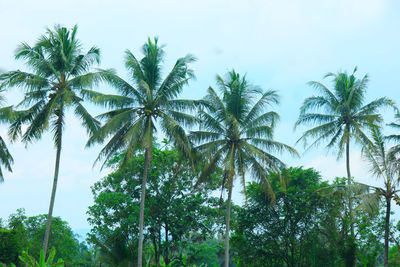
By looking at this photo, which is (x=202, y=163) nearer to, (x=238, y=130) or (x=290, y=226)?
(x=238, y=130)

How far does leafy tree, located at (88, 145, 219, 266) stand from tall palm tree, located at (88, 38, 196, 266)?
5771 mm

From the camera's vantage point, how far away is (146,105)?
21.9m

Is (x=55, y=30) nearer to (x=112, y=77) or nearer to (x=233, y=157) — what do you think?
(x=112, y=77)

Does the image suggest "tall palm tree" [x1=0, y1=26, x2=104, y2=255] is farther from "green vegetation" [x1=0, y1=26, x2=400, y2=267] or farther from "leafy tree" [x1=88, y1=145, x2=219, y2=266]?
"leafy tree" [x1=88, y1=145, x2=219, y2=266]

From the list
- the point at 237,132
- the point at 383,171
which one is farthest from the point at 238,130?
the point at 383,171

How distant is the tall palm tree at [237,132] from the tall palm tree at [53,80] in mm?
6263

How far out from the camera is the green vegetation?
2094 centimetres

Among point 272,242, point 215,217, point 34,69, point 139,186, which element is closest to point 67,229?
point 139,186

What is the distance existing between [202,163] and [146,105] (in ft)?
14.3

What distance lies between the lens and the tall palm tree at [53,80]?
812 inches

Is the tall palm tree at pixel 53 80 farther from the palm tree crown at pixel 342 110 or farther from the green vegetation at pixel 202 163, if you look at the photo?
the palm tree crown at pixel 342 110

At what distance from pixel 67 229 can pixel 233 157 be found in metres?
25.1

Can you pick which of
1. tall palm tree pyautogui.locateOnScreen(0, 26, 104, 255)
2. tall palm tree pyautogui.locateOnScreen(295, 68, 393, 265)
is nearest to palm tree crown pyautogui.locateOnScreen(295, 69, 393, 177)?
tall palm tree pyautogui.locateOnScreen(295, 68, 393, 265)

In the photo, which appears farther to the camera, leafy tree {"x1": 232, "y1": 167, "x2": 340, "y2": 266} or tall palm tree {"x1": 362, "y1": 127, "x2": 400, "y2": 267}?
leafy tree {"x1": 232, "y1": 167, "x2": 340, "y2": 266}
